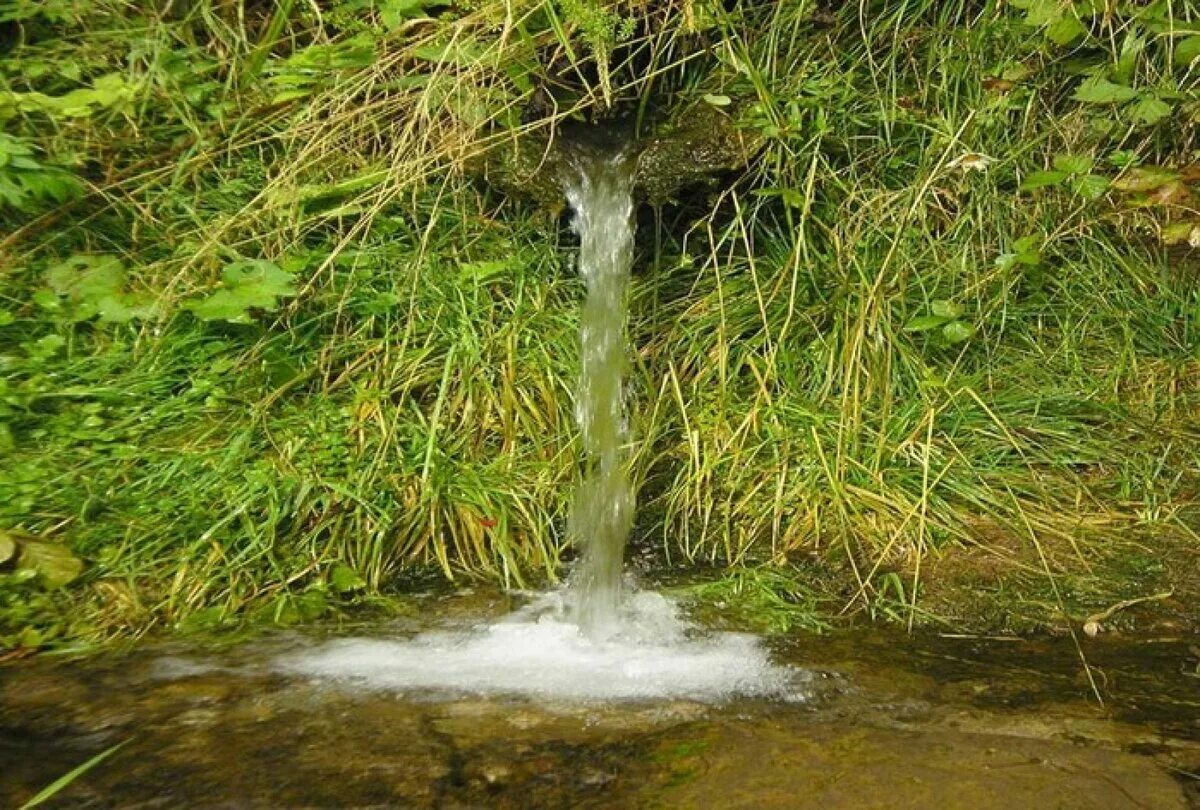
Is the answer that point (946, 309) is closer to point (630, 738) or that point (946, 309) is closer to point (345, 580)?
point (630, 738)

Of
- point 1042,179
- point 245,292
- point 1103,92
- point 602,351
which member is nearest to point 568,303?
point 602,351

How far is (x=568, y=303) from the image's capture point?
3.01 metres

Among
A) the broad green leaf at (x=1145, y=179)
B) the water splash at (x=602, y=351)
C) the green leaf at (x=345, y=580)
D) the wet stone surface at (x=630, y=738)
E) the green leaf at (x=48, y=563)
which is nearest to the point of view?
the wet stone surface at (x=630, y=738)

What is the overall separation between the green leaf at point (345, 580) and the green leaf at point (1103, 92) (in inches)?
88.4

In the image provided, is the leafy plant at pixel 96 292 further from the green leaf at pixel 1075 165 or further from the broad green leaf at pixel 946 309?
the green leaf at pixel 1075 165

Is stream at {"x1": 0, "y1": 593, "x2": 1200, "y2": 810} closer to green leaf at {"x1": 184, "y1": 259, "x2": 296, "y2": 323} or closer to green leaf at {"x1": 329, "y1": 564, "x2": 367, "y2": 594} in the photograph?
green leaf at {"x1": 329, "y1": 564, "x2": 367, "y2": 594}

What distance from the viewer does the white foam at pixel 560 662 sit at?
202cm

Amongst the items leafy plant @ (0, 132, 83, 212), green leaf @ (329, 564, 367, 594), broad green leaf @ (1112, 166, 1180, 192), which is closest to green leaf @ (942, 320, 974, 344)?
broad green leaf @ (1112, 166, 1180, 192)

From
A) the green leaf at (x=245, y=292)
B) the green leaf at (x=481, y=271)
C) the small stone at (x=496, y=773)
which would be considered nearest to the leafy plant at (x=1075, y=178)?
the green leaf at (x=481, y=271)

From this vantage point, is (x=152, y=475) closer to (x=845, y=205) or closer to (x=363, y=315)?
(x=363, y=315)

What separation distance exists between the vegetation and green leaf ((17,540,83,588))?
11 mm

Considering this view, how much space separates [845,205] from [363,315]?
53.2 inches

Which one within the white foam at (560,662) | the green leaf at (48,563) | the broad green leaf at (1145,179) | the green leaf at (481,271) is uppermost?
the broad green leaf at (1145,179)

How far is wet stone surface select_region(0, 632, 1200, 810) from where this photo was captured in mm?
1651
